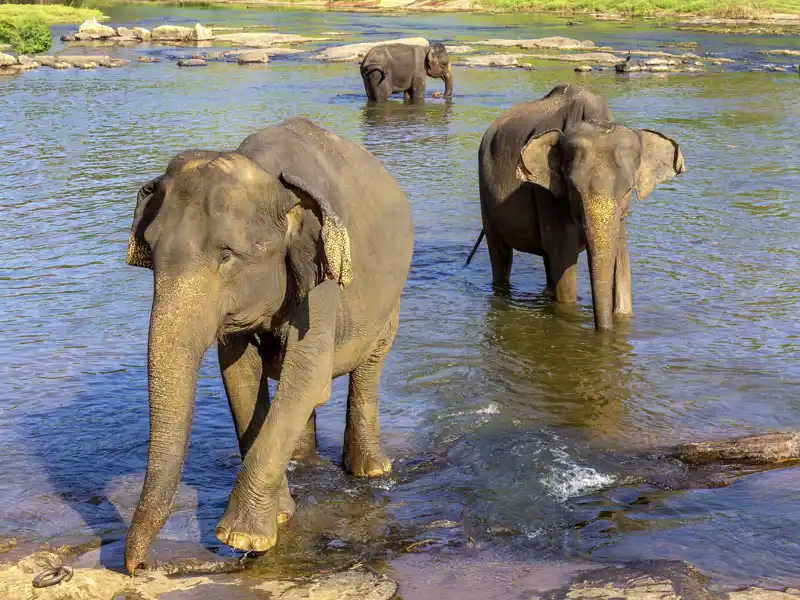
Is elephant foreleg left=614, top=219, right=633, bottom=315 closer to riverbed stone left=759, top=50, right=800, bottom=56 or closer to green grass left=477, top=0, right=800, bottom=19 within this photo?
riverbed stone left=759, top=50, right=800, bottom=56

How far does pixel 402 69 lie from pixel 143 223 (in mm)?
25243

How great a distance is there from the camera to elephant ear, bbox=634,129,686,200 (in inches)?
396

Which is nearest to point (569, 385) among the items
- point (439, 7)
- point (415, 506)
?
point (415, 506)

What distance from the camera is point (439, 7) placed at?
7312 centimetres

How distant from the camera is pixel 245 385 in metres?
5.91

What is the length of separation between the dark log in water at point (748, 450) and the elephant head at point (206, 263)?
9.85 feet

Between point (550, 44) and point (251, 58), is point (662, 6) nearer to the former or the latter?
point (550, 44)

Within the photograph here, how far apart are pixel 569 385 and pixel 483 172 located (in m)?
3.37

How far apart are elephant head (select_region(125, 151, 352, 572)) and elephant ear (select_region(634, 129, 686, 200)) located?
17.9 feet

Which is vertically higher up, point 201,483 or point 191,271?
point 191,271

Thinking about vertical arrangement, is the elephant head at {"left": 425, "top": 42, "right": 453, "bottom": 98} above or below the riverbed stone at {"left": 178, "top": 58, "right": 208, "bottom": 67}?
above

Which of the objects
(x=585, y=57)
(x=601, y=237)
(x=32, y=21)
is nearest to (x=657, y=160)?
(x=601, y=237)

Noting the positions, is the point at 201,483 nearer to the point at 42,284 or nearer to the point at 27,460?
the point at 27,460

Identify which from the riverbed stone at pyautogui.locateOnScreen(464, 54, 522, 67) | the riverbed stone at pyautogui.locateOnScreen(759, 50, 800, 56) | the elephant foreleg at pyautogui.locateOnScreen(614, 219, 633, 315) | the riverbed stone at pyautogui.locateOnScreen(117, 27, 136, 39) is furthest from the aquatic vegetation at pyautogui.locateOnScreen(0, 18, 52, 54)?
the elephant foreleg at pyautogui.locateOnScreen(614, 219, 633, 315)
